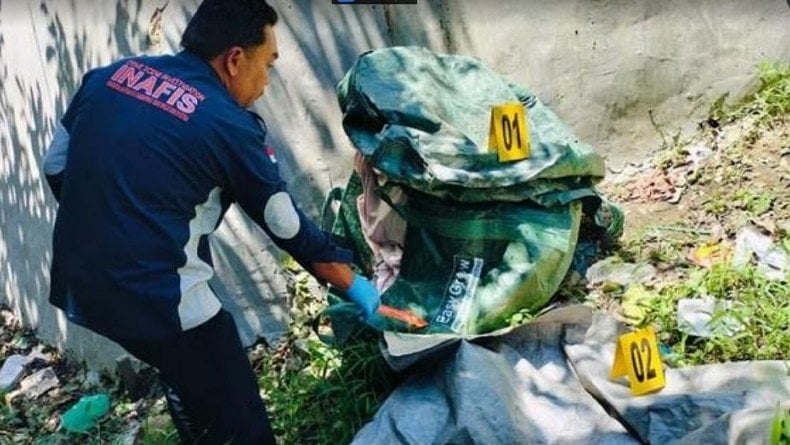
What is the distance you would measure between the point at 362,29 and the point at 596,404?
1.74 m

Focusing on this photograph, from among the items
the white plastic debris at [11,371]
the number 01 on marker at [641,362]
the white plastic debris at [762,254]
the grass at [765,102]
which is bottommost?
the white plastic debris at [11,371]

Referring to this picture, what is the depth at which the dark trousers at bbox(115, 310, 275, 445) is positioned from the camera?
105 inches

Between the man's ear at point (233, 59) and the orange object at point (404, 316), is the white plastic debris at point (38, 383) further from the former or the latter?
the man's ear at point (233, 59)

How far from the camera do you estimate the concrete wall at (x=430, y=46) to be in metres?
3.68

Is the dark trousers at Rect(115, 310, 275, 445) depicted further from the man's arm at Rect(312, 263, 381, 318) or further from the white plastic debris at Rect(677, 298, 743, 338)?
the white plastic debris at Rect(677, 298, 743, 338)

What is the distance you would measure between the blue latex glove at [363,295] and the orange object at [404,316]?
17 centimetres

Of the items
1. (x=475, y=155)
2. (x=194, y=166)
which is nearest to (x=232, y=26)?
(x=194, y=166)

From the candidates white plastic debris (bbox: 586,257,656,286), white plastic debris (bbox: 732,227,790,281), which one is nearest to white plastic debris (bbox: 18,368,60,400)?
white plastic debris (bbox: 586,257,656,286)

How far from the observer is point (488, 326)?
3.06 metres

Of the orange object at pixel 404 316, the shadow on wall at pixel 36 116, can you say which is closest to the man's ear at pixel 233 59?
the orange object at pixel 404 316

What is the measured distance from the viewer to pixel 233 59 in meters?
2.53

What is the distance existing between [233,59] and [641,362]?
140cm

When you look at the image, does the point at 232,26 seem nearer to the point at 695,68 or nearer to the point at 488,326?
the point at 488,326

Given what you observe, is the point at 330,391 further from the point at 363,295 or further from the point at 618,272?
the point at 618,272
